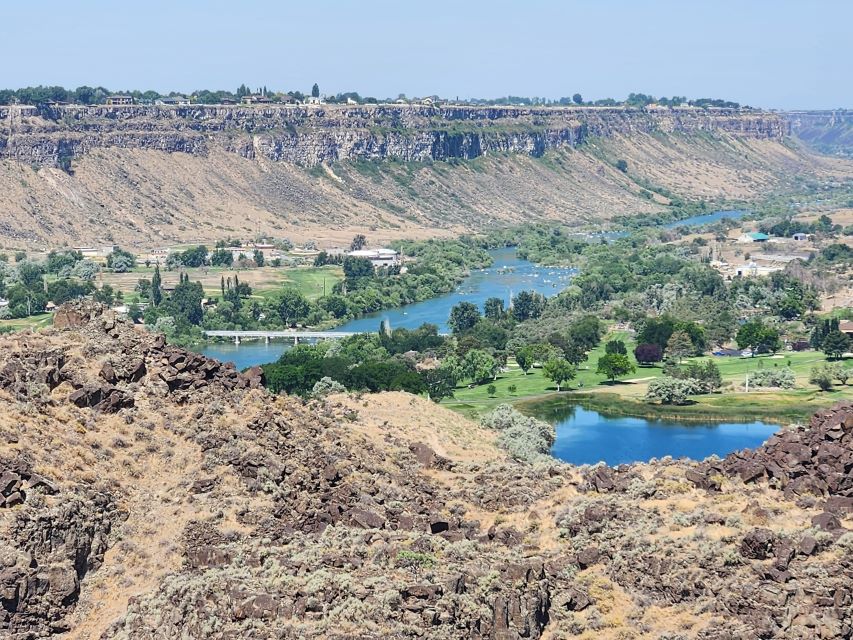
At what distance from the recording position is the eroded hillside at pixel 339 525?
103ft

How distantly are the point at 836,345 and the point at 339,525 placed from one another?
63.0m

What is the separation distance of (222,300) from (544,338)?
105 feet

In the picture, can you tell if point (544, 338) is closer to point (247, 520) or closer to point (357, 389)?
point (357, 389)

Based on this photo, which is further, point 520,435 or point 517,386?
→ point 517,386

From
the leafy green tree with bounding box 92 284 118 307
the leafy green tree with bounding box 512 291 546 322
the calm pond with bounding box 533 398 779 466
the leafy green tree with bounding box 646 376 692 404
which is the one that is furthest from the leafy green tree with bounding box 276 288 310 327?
the leafy green tree with bounding box 646 376 692 404

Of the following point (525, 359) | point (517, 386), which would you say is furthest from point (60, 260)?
point (517, 386)

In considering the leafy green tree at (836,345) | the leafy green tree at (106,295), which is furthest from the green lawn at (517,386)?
the leafy green tree at (106,295)

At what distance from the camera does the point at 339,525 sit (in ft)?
118

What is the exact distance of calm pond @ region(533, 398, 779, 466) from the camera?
67.9 metres

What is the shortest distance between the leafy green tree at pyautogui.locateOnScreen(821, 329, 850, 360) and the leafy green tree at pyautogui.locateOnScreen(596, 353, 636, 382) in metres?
12.2

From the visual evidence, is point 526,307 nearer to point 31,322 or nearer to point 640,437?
point 31,322

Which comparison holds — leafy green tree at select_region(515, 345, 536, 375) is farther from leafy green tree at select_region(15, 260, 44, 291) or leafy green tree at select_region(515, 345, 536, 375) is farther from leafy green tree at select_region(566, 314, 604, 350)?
leafy green tree at select_region(15, 260, 44, 291)

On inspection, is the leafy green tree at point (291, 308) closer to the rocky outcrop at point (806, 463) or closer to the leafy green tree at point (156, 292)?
the leafy green tree at point (156, 292)

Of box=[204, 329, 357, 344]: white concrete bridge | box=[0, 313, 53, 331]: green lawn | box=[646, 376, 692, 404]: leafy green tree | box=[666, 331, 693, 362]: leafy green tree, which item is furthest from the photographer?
box=[204, 329, 357, 344]: white concrete bridge
